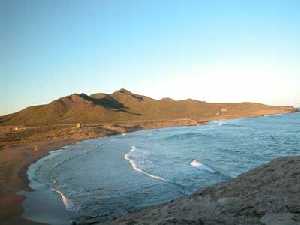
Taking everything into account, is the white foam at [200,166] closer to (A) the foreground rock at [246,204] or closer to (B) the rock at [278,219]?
(A) the foreground rock at [246,204]

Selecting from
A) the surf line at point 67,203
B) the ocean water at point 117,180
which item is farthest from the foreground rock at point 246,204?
the surf line at point 67,203

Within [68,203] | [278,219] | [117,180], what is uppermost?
[278,219]

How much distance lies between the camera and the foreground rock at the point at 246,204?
384 inches

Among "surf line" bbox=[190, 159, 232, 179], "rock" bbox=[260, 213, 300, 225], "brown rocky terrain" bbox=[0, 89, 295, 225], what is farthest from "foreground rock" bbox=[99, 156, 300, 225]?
"surf line" bbox=[190, 159, 232, 179]

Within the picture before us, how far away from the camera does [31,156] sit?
47.2 m

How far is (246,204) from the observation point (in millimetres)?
10930

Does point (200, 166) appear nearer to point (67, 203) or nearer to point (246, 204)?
point (67, 203)

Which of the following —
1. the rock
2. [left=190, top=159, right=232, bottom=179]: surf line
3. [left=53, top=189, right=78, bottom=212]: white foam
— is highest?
the rock

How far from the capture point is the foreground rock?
32.0 ft

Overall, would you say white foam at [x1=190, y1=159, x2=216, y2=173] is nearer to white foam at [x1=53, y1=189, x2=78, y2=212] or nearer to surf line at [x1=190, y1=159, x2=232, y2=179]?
surf line at [x1=190, y1=159, x2=232, y2=179]

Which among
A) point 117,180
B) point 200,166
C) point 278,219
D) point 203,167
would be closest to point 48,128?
point 200,166

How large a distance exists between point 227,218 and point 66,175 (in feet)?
74.7

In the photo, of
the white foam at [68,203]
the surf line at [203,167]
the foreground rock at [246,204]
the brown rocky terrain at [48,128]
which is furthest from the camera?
the surf line at [203,167]

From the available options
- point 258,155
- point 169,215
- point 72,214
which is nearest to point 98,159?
point 258,155
